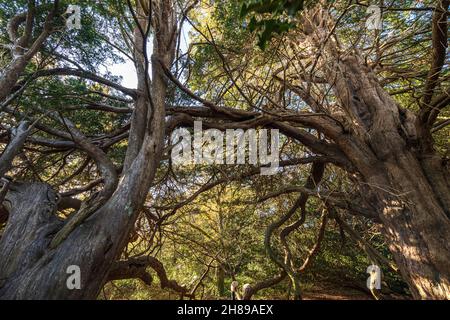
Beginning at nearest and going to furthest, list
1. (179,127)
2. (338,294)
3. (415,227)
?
(415,227) < (179,127) < (338,294)

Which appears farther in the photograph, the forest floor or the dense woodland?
the forest floor

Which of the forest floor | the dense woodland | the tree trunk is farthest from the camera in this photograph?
the forest floor

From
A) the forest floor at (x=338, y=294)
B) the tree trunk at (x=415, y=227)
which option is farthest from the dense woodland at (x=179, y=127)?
the forest floor at (x=338, y=294)

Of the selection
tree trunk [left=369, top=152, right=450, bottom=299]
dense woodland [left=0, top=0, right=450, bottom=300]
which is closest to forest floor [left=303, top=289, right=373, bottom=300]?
dense woodland [left=0, top=0, right=450, bottom=300]

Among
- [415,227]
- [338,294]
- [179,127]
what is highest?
[179,127]

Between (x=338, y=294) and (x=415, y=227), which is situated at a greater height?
(x=415, y=227)

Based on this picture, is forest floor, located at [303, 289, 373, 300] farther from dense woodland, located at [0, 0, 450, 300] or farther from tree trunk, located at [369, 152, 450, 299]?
tree trunk, located at [369, 152, 450, 299]

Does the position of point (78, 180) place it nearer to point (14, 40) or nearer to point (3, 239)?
point (14, 40)

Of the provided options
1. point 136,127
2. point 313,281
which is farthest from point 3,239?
point 313,281

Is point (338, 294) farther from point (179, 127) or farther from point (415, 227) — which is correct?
point (179, 127)

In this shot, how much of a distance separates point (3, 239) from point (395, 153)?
→ 3.64 m

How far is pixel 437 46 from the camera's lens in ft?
7.62

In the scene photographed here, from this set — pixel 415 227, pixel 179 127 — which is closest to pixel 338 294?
pixel 415 227

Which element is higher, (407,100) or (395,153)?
(407,100)
